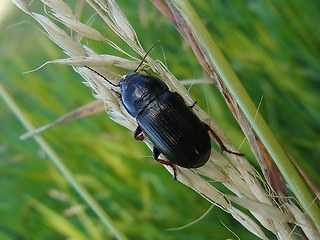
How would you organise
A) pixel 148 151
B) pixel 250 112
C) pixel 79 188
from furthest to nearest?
Result: pixel 148 151
pixel 79 188
pixel 250 112

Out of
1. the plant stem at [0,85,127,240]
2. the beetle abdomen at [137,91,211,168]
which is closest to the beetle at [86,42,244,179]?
the beetle abdomen at [137,91,211,168]

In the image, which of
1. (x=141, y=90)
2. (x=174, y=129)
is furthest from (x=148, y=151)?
(x=174, y=129)

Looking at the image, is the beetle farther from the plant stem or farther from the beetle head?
the plant stem

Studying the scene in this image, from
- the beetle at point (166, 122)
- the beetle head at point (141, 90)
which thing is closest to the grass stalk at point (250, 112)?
the beetle at point (166, 122)

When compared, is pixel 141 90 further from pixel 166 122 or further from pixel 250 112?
pixel 250 112

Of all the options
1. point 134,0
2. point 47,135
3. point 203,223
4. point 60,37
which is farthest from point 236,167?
point 134,0

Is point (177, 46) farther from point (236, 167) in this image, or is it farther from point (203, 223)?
point (236, 167)
